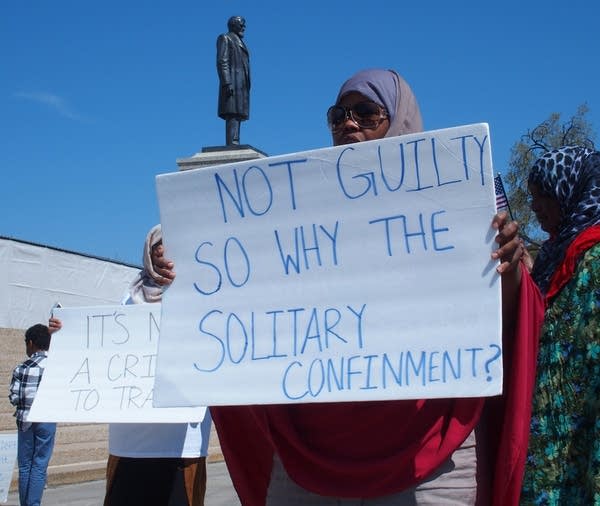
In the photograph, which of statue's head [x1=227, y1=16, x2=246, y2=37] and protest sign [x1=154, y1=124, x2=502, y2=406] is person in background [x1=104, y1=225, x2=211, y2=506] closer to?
protest sign [x1=154, y1=124, x2=502, y2=406]

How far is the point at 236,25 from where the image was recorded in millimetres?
13680

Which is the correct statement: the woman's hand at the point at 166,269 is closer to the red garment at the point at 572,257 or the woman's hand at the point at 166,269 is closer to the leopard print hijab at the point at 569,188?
the red garment at the point at 572,257

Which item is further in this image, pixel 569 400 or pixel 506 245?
pixel 569 400

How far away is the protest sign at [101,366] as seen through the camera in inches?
154

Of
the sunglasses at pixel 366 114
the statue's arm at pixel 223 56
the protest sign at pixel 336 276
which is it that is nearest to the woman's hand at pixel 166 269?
the protest sign at pixel 336 276

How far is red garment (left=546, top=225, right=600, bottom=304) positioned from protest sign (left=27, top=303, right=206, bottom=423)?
6.24 feet

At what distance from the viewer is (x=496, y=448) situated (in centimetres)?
212

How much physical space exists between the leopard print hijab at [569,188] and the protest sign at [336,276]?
78cm

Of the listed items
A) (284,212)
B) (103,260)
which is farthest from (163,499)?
(103,260)

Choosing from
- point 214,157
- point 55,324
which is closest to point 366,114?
point 55,324

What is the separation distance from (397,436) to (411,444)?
5cm

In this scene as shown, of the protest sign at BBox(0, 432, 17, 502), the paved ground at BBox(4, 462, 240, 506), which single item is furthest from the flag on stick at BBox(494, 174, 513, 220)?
the protest sign at BBox(0, 432, 17, 502)

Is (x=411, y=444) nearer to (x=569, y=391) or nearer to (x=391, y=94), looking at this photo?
(x=569, y=391)

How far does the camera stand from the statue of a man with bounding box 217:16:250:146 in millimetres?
13219
